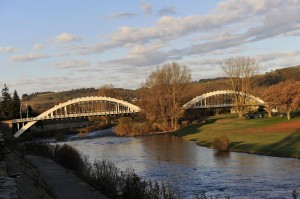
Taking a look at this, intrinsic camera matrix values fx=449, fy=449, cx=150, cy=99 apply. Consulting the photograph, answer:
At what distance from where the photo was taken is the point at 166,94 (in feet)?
306

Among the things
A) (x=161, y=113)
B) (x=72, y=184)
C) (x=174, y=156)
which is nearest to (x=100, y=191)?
(x=72, y=184)

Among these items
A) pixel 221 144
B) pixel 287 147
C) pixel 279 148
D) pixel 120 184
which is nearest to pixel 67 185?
pixel 120 184

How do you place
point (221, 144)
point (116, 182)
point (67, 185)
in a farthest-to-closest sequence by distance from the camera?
point (221, 144) < point (67, 185) < point (116, 182)

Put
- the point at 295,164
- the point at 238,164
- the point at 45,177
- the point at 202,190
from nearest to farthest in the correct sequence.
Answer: the point at 202,190 < the point at 45,177 < the point at 295,164 < the point at 238,164

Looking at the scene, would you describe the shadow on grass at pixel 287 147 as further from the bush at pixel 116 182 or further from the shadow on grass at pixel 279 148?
the bush at pixel 116 182

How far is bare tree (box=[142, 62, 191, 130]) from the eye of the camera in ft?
299

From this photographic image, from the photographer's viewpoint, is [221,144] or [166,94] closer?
[221,144]

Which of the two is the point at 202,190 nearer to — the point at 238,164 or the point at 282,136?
the point at 238,164

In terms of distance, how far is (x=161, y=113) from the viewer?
298 ft

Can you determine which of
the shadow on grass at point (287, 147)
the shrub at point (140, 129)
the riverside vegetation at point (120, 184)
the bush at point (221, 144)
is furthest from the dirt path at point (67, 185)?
the shrub at point (140, 129)

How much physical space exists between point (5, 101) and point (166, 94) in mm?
54368

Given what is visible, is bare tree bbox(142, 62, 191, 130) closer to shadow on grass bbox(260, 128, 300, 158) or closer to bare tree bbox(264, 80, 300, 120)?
bare tree bbox(264, 80, 300, 120)

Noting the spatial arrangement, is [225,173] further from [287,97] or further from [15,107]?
[15,107]

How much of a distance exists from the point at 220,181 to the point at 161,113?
216 feet
